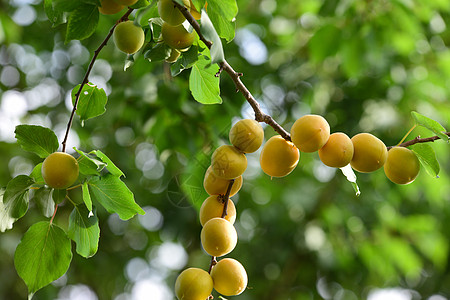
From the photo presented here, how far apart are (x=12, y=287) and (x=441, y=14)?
9.44 feet

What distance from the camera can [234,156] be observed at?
0.63 metres

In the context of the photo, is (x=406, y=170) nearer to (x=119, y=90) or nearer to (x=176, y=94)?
(x=176, y=94)

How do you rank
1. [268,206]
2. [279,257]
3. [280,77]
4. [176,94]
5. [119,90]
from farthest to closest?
[268,206]
[279,257]
[280,77]
[119,90]
[176,94]

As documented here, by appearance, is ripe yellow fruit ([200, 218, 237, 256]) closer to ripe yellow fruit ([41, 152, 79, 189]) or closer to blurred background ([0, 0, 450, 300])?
ripe yellow fruit ([41, 152, 79, 189])

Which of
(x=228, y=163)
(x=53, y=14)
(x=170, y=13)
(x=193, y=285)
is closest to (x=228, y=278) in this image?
(x=193, y=285)

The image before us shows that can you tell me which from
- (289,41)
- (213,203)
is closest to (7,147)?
(289,41)

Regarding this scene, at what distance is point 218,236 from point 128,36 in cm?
32

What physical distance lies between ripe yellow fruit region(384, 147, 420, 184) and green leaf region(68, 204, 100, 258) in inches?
18.1

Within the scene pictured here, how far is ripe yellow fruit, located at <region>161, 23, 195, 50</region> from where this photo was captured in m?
0.63

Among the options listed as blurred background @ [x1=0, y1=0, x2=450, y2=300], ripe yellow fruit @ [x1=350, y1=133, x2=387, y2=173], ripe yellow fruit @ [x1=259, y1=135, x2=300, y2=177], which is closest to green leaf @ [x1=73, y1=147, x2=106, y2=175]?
ripe yellow fruit @ [x1=259, y1=135, x2=300, y2=177]

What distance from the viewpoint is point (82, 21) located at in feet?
2.22

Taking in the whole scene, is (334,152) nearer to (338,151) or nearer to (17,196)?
(338,151)

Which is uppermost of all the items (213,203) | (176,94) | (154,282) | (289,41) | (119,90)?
(213,203)

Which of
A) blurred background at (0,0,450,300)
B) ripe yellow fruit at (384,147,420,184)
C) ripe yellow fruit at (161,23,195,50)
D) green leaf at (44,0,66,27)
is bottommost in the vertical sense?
blurred background at (0,0,450,300)
